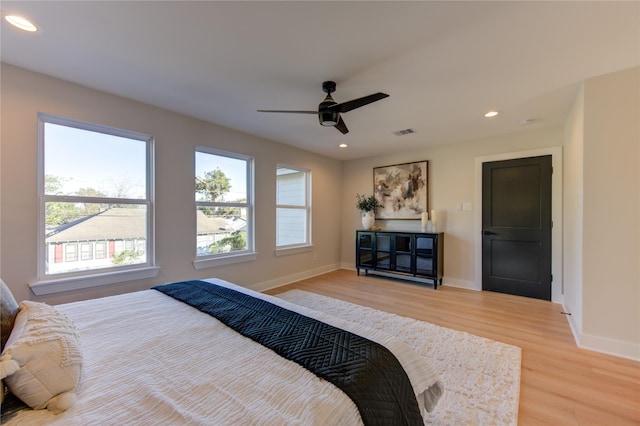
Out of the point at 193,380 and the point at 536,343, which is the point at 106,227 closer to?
the point at 193,380

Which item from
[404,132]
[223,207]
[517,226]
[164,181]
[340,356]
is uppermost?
[404,132]

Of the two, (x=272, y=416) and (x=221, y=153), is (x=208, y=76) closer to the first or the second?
(x=221, y=153)

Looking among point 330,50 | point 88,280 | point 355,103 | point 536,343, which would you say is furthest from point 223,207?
point 536,343

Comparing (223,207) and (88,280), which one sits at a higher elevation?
(223,207)

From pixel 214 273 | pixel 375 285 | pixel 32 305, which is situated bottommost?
pixel 375 285

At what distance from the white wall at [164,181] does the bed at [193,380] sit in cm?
136

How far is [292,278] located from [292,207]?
1.28 meters

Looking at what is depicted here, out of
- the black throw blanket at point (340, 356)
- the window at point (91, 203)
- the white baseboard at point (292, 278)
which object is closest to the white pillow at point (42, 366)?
the black throw blanket at point (340, 356)

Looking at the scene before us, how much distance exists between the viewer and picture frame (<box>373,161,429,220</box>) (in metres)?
4.76

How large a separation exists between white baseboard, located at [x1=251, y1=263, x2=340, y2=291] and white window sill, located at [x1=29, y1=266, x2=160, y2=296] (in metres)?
1.56

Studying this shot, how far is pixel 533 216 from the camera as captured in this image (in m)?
3.77

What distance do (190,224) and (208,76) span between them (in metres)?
1.82

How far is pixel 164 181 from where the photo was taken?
311cm

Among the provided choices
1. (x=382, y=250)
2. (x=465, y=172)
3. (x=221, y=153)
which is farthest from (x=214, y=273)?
(x=465, y=172)
